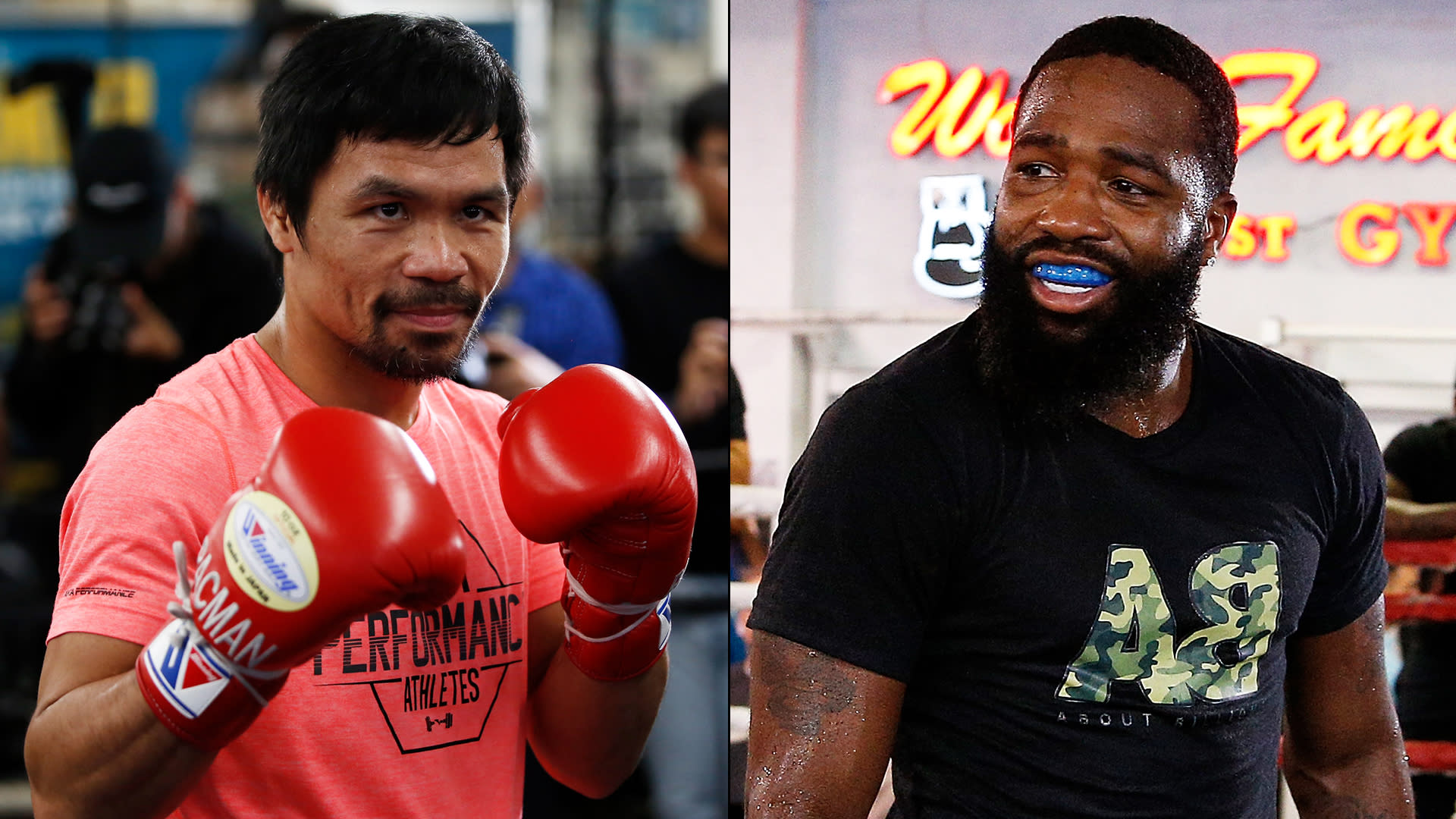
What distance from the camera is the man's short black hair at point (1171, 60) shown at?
4.49 feet

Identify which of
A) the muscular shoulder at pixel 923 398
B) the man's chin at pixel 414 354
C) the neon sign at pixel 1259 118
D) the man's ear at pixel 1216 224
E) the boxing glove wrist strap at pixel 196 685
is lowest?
the boxing glove wrist strap at pixel 196 685

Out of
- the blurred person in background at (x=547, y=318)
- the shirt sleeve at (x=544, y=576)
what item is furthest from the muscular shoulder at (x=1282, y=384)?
the blurred person in background at (x=547, y=318)

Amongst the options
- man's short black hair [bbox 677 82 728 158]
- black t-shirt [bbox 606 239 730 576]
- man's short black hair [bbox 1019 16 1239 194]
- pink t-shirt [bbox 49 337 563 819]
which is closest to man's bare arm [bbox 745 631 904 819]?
pink t-shirt [bbox 49 337 563 819]

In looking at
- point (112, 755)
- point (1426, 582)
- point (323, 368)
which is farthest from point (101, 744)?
point (1426, 582)

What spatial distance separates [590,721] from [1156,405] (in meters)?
0.67

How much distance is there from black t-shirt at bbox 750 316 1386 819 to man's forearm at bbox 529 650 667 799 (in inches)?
9.4

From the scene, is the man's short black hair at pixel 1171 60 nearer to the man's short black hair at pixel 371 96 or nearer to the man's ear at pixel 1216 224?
the man's ear at pixel 1216 224

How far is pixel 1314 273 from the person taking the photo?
5.77 feet

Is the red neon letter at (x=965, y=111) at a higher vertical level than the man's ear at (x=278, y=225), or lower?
higher

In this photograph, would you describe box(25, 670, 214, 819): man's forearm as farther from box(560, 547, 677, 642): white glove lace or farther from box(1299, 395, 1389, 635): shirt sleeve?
box(1299, 395, 1389, 635): shirt sleeve

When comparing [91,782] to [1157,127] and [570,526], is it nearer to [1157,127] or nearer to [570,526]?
[570,526]

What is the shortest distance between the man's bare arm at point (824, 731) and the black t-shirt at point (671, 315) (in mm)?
1293

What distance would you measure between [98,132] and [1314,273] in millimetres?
2407

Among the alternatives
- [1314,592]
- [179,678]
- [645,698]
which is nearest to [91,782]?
[179,678]
